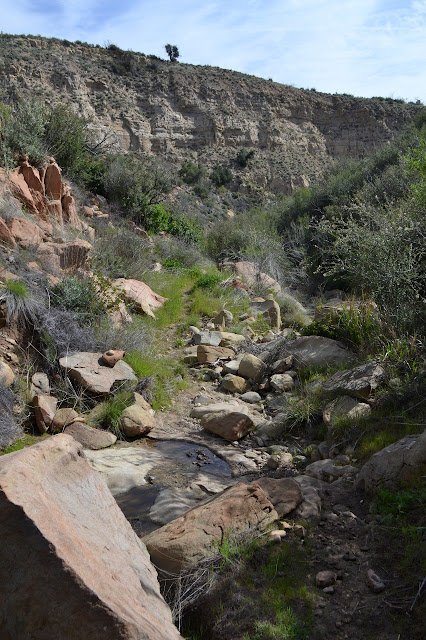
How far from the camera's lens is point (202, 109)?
3475 cm

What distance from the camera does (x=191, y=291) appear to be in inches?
419

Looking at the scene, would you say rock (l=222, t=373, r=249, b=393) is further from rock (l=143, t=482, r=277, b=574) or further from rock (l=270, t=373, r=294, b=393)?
rock (l=143, t=482, r=277, b=574)

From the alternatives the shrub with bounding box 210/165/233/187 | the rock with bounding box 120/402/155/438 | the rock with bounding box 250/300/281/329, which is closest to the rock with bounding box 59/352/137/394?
the rock with bounding box 120/402/155/438

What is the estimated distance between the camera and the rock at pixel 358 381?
544 cm

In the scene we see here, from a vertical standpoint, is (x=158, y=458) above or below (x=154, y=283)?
below

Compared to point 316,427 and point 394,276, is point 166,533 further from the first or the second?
point 394,276

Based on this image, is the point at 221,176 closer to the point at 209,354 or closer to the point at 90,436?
the point at 209,354

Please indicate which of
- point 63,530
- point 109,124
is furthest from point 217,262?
point 109,124

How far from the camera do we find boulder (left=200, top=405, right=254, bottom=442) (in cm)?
573

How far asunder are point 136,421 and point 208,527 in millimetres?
2554

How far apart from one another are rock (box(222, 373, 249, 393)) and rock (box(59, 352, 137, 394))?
139 cm

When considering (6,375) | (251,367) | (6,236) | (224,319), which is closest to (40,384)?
(6,375)

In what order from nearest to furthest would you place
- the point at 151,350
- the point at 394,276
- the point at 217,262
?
the point at 394,276
the point at 151,350
the point at 217,262

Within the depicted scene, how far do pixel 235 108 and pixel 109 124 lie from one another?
1042cm
